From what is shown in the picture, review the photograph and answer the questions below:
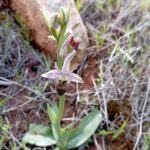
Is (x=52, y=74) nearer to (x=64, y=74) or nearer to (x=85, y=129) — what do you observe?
(x=64, y=74)

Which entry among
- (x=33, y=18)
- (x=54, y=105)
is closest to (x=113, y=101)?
(x=54, y=105)

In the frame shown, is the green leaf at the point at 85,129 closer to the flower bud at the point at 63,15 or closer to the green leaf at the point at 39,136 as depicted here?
the green leaf at the point at 39,136

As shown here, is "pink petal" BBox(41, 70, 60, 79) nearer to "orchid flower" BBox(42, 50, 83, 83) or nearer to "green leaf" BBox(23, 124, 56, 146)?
"orchid flower" BBox(42, 50, 83, 83)

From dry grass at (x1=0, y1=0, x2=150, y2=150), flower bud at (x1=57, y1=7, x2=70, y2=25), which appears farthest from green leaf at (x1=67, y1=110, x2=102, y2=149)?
flower bud at (x1=57, y1=7, x2=70, y2=25)

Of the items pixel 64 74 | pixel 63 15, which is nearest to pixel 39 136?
pixel 64 74

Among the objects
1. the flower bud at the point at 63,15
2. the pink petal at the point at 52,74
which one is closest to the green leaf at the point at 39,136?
the pink petal at the point at 52,74

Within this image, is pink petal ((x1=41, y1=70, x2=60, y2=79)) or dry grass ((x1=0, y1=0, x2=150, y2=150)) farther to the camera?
dry grass ((x1=0, y1=0, x2=150, y2=150))
